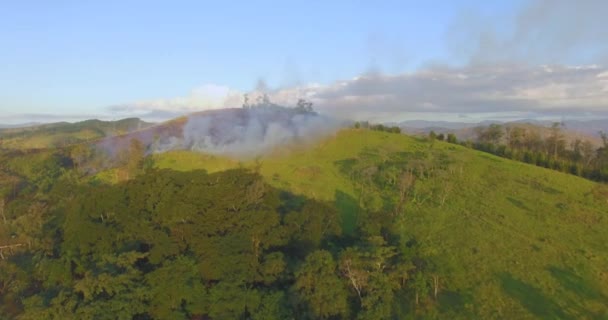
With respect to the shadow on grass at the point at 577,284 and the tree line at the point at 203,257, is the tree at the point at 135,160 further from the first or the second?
the shadow on grass at the point at 577,284

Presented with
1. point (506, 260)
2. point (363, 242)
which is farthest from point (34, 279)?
point (506, 260)

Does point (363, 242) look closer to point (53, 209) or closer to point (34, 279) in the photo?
point (34, 279)

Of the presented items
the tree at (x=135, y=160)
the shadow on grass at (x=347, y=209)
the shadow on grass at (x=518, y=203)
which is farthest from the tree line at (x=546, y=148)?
the tree at (x=135, y=160)

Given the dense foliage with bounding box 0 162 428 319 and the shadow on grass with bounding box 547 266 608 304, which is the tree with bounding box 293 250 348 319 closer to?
the dense foliage with bounding box 0 162 428 319

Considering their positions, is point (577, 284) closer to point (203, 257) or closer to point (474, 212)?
point (474, 212)

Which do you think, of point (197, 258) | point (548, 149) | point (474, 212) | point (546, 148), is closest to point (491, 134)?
point (546, 148)
